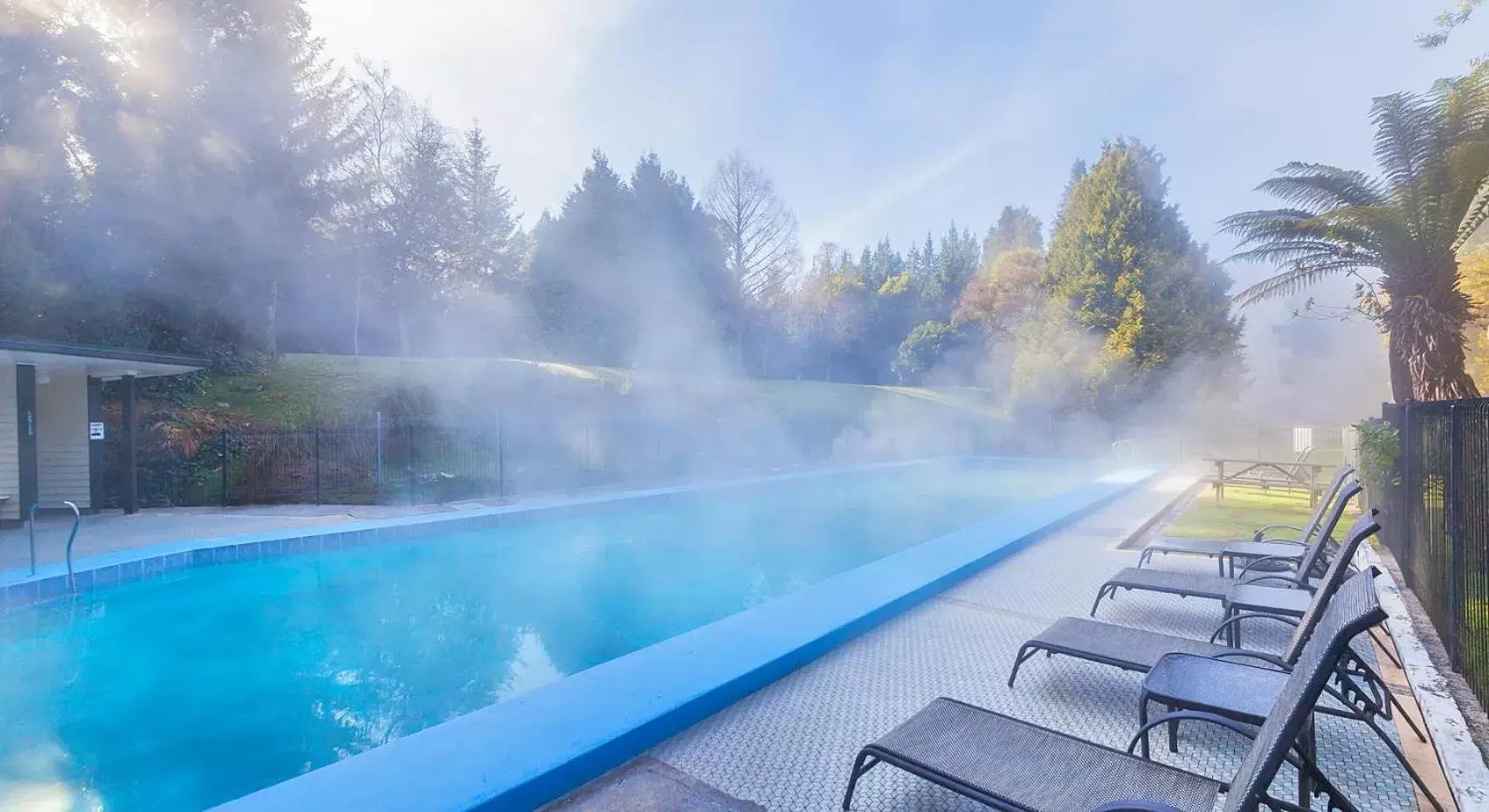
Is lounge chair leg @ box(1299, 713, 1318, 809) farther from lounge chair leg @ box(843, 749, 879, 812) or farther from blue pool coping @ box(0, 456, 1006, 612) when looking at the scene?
blue pool coping @ box(0, 456, 1006, 612)

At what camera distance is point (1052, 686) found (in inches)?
126

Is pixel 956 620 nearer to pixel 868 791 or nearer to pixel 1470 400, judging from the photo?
pixel 868 791

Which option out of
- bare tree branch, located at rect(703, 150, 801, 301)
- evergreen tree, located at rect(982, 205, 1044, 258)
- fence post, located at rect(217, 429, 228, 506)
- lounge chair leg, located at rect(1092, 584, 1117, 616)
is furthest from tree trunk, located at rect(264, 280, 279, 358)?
evergreen tree, located at rect(982, 205, 1044, 258)

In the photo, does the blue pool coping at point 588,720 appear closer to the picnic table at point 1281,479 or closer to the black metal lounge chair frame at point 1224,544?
the black metal lounge chair frame at point 1224,544

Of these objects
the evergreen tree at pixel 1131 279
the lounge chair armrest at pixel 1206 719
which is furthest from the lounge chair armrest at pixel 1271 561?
the evergreen tree at pixel 1131 279

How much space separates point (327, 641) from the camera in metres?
Answer: 5.20

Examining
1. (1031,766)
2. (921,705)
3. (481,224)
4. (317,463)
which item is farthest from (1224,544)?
(481,224)

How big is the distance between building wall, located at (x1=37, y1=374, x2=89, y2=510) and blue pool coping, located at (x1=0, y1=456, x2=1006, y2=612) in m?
3.94

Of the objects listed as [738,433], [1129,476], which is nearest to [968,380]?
[738,433]

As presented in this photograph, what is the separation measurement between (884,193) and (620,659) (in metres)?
26.4

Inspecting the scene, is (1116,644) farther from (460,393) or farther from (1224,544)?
(460,393)

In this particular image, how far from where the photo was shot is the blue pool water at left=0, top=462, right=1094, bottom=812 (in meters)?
3.50

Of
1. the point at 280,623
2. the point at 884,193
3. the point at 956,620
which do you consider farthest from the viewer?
the point at 884,193

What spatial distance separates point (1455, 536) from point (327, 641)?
6885 mm
